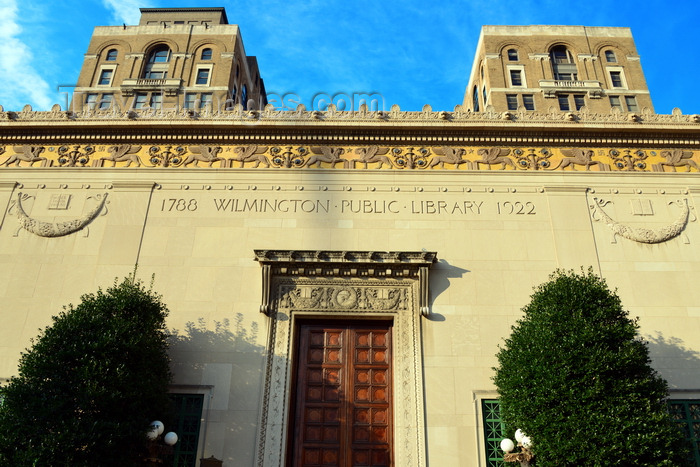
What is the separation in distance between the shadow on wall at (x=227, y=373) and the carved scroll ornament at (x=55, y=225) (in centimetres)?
359

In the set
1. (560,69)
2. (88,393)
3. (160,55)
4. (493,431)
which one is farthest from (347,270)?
(160,55)

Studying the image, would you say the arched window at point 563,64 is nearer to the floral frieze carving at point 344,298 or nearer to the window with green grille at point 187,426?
the floral frieze carving at point 344,298

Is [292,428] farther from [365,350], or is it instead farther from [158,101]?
[158,101]

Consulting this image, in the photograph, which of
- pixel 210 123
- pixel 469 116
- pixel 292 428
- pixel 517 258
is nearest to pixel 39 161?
pixel 210 123

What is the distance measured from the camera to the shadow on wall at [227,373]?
9805mm

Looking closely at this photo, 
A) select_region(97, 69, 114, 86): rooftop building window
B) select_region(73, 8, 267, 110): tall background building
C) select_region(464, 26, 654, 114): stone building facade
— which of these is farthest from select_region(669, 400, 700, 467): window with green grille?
select_region(97, 69, 114, 86): rooftop building window

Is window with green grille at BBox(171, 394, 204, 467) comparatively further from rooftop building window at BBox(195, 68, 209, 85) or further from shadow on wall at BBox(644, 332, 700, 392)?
rooftop building window at BBox(195, 68, 209, 85)

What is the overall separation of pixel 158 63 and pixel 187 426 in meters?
30.4

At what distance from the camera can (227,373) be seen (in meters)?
10.3

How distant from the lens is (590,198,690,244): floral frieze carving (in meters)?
11.7

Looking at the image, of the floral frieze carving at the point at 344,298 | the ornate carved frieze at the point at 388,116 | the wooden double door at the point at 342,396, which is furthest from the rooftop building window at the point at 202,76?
the wooden double door at the point at 342,396

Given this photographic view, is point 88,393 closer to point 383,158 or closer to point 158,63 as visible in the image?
point 383,158

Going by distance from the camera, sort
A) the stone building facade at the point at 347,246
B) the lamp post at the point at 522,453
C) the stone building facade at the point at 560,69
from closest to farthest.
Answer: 1. the lamp post at the point at 522,453
2. the stone building facade at the point at 347,246
3. the stone building facade at the point at 560,69

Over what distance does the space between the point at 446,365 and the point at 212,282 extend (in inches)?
202
